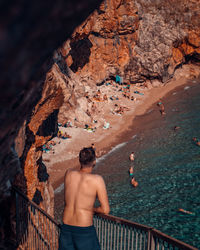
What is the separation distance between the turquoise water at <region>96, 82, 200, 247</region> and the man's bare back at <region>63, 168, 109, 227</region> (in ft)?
33.7

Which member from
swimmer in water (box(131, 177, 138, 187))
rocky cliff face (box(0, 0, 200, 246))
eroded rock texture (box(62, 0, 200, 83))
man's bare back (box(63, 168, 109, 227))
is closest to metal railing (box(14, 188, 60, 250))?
rocky cliff face (box(0, 0, 200, 246))

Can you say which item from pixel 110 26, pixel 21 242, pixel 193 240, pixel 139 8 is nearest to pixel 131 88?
pixel 110 26

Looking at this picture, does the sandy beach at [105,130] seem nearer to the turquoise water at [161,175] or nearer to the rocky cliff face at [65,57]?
the turquoise water at [161,175]

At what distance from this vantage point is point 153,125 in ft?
99.3

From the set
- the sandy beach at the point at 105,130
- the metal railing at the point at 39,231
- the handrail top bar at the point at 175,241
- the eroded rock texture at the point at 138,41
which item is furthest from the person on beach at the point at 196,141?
the handrail top bar at the point at 175,241

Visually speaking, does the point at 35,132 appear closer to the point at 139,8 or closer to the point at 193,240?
the point at 193,240

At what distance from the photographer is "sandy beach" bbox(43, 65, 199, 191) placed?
22391 mm

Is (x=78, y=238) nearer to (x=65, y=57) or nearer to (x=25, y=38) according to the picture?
(x=25, y=38)

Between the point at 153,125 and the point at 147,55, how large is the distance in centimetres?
2057

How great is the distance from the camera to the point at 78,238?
3.82 metres

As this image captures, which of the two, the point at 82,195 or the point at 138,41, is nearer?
the point at 82,195

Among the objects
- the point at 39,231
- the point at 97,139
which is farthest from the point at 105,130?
the point at 39,231

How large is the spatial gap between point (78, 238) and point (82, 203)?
55cm

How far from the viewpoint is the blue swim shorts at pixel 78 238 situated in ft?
12.5
